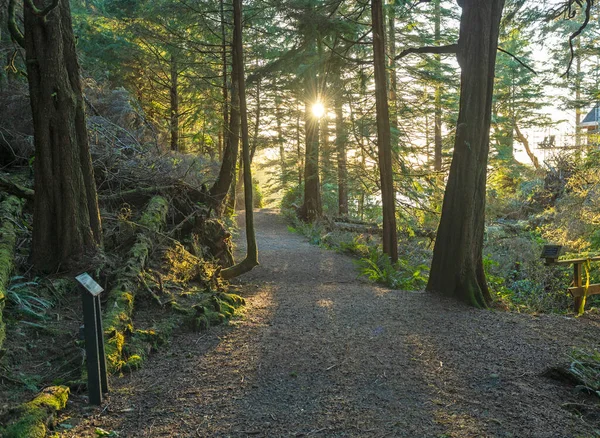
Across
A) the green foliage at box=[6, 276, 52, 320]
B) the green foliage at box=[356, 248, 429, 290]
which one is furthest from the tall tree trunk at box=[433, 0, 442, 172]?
the green foliage at box=[6, 276, 52, 320]

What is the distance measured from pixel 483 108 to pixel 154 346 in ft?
20.6

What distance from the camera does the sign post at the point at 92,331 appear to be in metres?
3.34

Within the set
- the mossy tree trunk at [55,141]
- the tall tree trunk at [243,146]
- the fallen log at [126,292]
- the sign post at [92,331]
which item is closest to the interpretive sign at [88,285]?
the sign post at [92,331]

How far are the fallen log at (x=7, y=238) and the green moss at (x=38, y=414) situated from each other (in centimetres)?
104

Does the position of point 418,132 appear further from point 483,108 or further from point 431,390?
point 431,390

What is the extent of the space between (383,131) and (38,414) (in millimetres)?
9608

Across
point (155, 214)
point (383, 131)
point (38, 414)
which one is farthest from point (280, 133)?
point (38, 414)

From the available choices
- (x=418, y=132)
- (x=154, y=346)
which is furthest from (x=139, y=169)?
(x=418, y=132)

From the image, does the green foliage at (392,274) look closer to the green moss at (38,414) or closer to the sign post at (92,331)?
the sign post at (92,331)

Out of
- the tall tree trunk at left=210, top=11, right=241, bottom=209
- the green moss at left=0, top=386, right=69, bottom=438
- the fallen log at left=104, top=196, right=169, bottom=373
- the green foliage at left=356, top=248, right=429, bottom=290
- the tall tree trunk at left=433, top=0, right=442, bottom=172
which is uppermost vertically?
the tall tree trunk at left=433, top=0, right=442, bottom=172

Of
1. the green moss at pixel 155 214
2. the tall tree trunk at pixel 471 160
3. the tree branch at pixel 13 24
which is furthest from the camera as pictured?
the green moss at pixel 155 214

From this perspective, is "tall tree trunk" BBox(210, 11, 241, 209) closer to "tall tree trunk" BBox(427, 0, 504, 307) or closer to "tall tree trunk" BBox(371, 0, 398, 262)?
"tall tree trunk" BBox(371, 0, 398, 262)

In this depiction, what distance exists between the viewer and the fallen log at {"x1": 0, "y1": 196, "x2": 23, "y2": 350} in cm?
468

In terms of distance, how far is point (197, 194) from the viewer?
1026 centimetres
